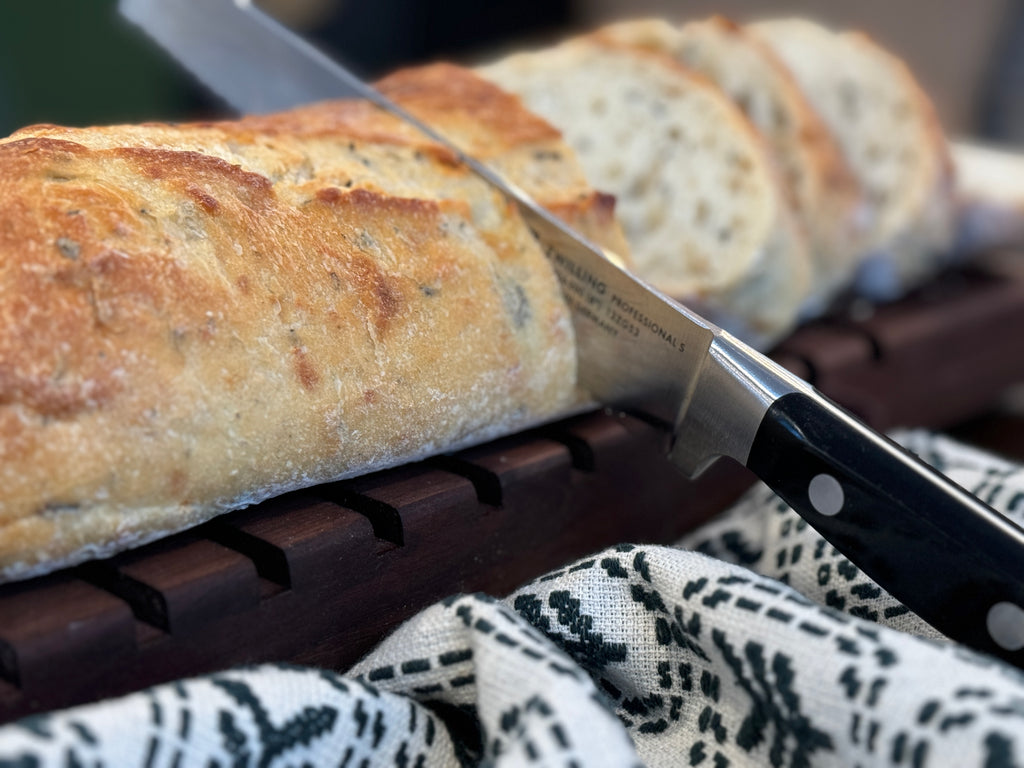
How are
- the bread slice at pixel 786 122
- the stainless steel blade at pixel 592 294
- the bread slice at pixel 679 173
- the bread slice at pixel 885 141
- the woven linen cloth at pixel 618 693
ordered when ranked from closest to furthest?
the woven linen cloth at pixel 618 693 → the stainless steel blade at pixel 592 294 → the bread slice at pixel 679 173 → the bread slice at pixel 786 122 → the bread slice at pixel 885 141

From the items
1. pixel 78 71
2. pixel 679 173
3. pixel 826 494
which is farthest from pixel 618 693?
pixel 78 71

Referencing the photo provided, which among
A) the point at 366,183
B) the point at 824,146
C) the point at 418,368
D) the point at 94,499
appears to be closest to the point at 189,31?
the point at 366,183

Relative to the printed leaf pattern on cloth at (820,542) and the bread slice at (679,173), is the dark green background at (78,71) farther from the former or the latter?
the printed leaf pattern on cloth at (820,542)

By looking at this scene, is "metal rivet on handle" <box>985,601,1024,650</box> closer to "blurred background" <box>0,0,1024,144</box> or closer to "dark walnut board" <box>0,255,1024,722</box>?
"dark walnut board" <box>0,255,1024,722</box>

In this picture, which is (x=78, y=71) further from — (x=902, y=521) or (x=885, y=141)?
(x=902, y=521)

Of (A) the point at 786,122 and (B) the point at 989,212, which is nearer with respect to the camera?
(A) the point at 786,122

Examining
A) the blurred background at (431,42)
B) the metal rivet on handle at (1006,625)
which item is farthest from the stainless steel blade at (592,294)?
the blurred background at (431,42)
